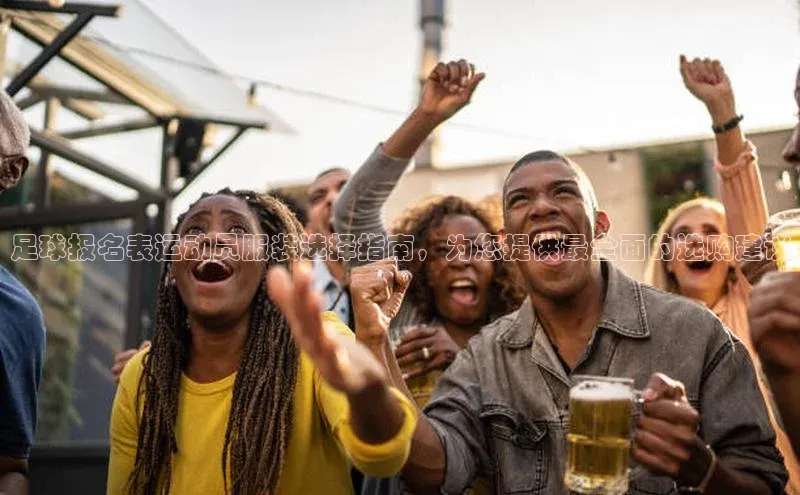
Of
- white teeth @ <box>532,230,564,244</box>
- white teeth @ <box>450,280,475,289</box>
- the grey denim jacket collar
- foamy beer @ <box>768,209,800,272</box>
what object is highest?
white teeth @ <box>532,230,564,244</box>

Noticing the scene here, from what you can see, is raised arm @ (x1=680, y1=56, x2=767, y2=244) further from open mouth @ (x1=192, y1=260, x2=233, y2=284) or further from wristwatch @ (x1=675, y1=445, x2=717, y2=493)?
open mouth @ (x1=192, y1=260, x2=233, y2=284)

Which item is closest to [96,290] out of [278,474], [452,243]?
[452,243]

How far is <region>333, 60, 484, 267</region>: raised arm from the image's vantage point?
10.9 feet

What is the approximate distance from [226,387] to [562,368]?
1053 mm

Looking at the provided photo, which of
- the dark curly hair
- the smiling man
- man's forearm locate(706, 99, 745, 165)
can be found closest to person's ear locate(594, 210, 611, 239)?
the smiling man

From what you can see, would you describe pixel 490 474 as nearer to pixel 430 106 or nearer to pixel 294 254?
pixel 294 254

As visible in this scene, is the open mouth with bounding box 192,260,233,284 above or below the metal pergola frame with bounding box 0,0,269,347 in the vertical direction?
below

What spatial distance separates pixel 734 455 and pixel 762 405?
192 millimetres

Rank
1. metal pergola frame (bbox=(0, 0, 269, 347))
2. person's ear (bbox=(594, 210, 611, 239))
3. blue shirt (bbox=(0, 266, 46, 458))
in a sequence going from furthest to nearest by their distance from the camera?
1. metal pergola frame (bbox=(0, 0, 269, 347))
2. person's ear (bbox=(594, 210, 611, 239))
3. blue shirt (bbox=(0, 266, 46, 458))

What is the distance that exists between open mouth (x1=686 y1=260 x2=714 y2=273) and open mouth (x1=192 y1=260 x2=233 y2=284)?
2.22m

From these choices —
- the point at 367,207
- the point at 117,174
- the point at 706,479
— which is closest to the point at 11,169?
the point at 367,207

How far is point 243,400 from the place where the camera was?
2.50 meters

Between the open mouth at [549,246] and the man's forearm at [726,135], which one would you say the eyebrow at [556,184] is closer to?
the open mouth at [549,246]

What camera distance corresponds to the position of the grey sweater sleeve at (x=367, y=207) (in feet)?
11.7
